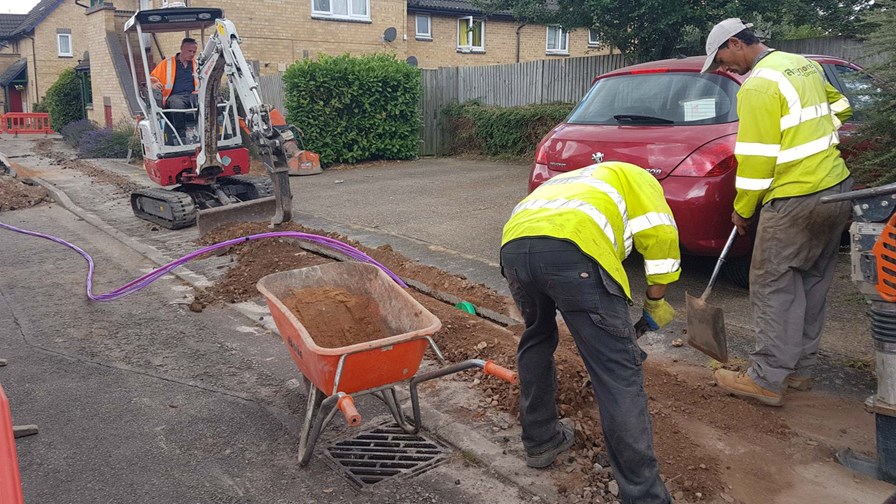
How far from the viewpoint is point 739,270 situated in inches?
230

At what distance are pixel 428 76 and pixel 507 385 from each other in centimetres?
1403

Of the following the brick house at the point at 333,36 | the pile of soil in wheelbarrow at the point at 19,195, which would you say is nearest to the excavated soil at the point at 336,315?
the pile of soil in wheelbarrow at the point at 19,195

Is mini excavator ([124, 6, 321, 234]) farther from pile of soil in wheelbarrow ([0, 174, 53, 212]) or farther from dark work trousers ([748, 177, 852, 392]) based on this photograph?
dark work trousers ([748, 177, 852, 392])

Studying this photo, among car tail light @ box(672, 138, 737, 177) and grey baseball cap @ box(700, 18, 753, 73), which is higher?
grey baseball cap @ box(700, 18, 753, 73)

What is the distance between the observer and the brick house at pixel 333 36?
19.5 meters

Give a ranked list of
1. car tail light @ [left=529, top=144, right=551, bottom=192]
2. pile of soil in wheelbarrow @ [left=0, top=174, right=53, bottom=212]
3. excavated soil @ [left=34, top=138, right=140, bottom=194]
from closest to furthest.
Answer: car tail light @ [left=529, top=144, right=551, bottom=192] < pile of soil in wheelbarrow @ [left=0, top=174, right=53, bottom=212] < excavated soil @ [left=34, top=138, right=140, bottom=194]

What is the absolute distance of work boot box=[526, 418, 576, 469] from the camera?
3551mm

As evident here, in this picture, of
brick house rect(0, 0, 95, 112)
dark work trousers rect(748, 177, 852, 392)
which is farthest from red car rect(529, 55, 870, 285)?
brick house rect(0, 0, 95, 112)

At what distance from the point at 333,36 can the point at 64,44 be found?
2187 cm

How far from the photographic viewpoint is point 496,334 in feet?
16.8

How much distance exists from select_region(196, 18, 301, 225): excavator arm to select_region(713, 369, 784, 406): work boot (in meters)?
5.83

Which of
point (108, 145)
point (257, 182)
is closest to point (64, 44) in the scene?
point (108, 145)

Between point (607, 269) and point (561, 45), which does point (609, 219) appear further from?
point (561, 45)

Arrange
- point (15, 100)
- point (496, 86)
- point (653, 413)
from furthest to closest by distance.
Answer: point (15, 100) < point (496, 86) < point (653, 413)
